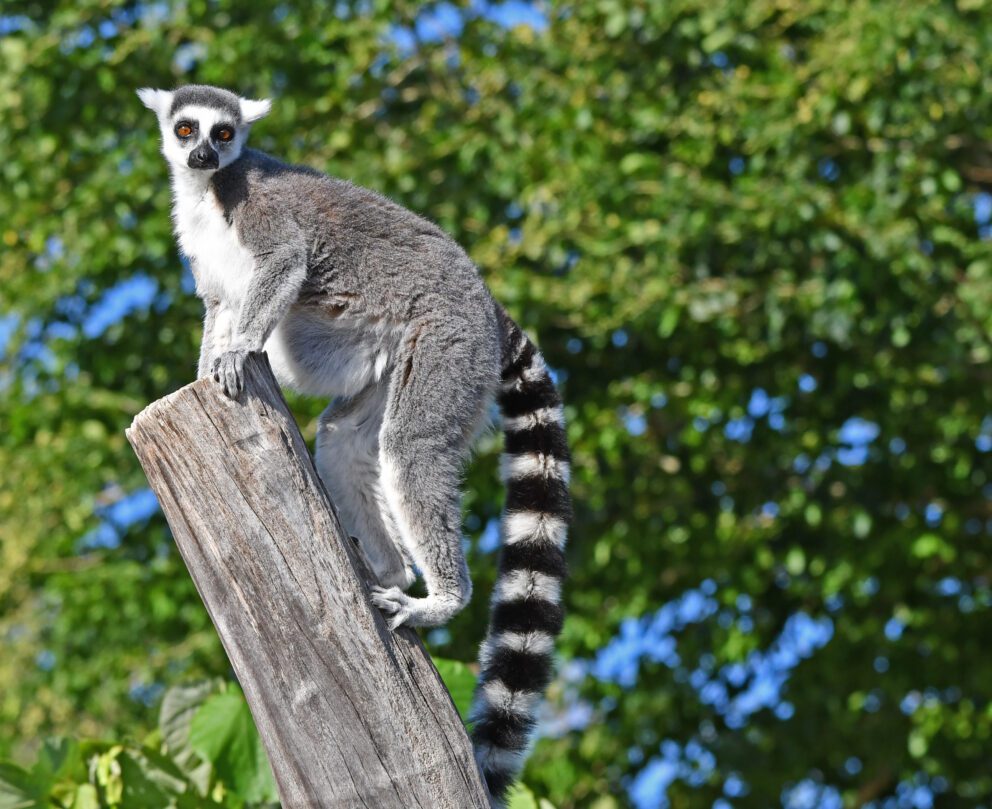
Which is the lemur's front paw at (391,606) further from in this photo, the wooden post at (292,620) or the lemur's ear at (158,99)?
the lemur's ear at (158,99)

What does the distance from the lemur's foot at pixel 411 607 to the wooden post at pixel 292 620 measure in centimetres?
14

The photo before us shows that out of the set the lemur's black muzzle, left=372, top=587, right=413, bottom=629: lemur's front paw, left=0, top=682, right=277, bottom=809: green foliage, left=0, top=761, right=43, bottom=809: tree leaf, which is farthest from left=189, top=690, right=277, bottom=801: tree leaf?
the lemur's black muzzle

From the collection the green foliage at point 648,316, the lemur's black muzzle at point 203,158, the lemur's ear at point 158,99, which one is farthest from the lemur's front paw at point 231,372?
the green foliage at point 648,316

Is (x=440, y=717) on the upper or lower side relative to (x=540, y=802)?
upper

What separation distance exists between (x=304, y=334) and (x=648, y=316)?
2965mm

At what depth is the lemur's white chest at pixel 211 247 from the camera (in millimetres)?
3994

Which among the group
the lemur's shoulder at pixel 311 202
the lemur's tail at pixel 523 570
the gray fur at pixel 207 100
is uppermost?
the gray fur at pixel 207 100

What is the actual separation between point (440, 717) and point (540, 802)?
3.18ft

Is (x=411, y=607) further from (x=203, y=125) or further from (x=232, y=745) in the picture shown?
(x=203, y=125)

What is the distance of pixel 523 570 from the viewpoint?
3674 mm

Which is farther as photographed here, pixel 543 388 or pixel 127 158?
pixel 127 158

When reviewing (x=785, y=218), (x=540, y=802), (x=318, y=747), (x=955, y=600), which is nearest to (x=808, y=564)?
(x=955, y=600)

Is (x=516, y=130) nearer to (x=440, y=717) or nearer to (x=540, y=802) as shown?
(x=540, y=802)

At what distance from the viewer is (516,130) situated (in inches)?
292
